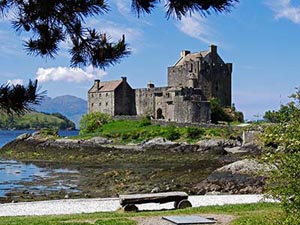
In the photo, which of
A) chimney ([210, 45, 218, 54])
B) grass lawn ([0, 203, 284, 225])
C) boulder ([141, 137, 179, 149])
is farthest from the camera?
chimney ([210, 45, 218, 54])

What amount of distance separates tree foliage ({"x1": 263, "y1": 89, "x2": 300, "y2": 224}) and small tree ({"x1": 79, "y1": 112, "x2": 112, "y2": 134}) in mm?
61364

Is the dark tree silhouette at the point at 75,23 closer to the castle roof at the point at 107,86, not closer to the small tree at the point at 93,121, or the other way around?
the small tree at the point at 93,121

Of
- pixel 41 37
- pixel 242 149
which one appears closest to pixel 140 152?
pixel 242 149

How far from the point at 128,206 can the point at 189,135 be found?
1553 inches

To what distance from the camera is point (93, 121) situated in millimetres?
72000

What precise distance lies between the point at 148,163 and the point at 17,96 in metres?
36.3

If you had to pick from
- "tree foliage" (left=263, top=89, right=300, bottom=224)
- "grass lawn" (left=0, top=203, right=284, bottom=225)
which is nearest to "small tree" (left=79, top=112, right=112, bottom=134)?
"grass lawn" (left=0, top=203, right=284, bottom=225)

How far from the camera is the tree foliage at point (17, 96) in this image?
633cm

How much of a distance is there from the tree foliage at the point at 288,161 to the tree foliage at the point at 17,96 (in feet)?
14.6

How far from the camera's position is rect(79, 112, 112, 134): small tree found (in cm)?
7138

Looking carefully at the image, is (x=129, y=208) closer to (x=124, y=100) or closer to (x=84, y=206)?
(x=84, y=206)

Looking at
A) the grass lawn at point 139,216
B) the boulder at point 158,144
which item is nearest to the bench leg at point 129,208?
the grass lawn at point 139,216

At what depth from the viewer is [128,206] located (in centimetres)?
1537

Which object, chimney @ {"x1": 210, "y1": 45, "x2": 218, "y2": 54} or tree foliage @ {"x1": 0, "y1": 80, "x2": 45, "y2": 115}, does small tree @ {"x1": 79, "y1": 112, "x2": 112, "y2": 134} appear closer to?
chimney @ {"x1": 210, "y1": 45, "x2": 218, "y2": 54}
